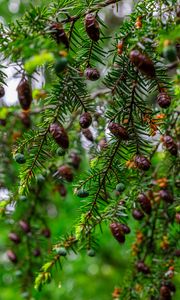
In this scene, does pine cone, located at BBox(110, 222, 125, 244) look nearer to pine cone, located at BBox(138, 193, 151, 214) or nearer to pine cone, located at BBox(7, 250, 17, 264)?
pine cone, located at BBox(138, 193, 151, 214)

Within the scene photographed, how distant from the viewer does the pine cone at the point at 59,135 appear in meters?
1.02

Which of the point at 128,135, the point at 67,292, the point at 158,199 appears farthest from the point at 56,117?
the point at 67,292

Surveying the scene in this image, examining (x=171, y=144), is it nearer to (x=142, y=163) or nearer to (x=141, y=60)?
(x=142, y=163)

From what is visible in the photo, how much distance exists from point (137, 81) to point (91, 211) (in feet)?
1.15

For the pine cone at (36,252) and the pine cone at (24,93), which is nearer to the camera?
the pine cone at (24,93)

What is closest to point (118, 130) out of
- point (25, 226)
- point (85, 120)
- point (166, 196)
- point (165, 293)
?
point (85, 120)

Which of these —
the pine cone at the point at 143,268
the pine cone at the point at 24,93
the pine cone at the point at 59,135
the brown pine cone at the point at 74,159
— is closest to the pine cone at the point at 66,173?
the brown pine cone at the point at 74,159

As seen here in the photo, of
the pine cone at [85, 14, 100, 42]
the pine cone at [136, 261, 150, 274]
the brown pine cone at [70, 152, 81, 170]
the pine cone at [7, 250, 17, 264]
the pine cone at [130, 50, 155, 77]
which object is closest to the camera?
the pine cone at [130, 50, 155, 77]

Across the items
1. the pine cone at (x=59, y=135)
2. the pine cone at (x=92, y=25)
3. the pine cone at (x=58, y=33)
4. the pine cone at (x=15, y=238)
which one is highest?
the pine cone at (x=15, y=238)

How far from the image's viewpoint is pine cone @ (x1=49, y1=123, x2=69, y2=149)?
3.34 feet

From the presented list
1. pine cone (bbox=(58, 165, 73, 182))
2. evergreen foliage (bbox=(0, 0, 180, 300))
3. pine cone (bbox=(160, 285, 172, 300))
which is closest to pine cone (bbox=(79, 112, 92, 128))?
evergreen foliage (bbox=(0, 0, 180, 300))

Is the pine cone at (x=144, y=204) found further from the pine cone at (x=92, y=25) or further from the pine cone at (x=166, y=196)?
the pine cone at (x=92, y=25)

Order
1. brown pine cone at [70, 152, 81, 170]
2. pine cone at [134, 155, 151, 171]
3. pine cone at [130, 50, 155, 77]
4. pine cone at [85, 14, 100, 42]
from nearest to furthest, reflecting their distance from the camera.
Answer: pine cone at [130, 50, 155, 77] < pine cone at [85, 14, 100, 42] < pine cone at [134, 155, 151, 171] < brown pine cone at [70, 152, 81, 170]

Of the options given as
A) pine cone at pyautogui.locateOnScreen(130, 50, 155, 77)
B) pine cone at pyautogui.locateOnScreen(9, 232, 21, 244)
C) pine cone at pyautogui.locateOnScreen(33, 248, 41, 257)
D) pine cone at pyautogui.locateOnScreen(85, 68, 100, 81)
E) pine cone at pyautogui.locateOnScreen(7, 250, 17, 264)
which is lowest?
pine cone at pyautogui.locateOnScreen(130, 50, 155, 77)
